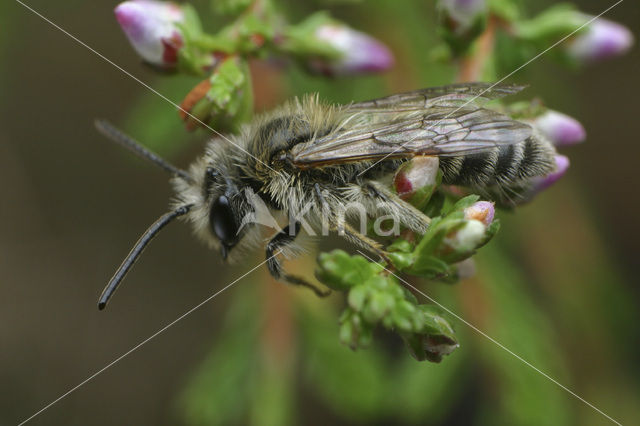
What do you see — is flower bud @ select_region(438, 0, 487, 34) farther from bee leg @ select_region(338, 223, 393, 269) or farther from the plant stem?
bee leg @ select_region(338, 223, 393, 269)

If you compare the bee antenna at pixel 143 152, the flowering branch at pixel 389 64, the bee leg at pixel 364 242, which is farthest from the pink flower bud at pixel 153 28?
the bee leg at pixel 364 242

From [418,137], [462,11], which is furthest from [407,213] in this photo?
[462,11]

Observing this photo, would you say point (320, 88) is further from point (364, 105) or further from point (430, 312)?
point (430, 312)

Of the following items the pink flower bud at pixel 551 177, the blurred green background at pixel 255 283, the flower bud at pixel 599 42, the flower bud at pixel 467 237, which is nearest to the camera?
the flower bud at pixel 467 237

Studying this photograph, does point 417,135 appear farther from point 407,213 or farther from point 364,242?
point 364,242

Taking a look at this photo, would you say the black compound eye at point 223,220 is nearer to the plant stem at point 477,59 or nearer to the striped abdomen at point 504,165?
the striped abdomen at point 504,165

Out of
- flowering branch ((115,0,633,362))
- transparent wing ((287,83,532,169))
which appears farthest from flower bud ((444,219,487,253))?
transparent wing ((287,83,532,169))
